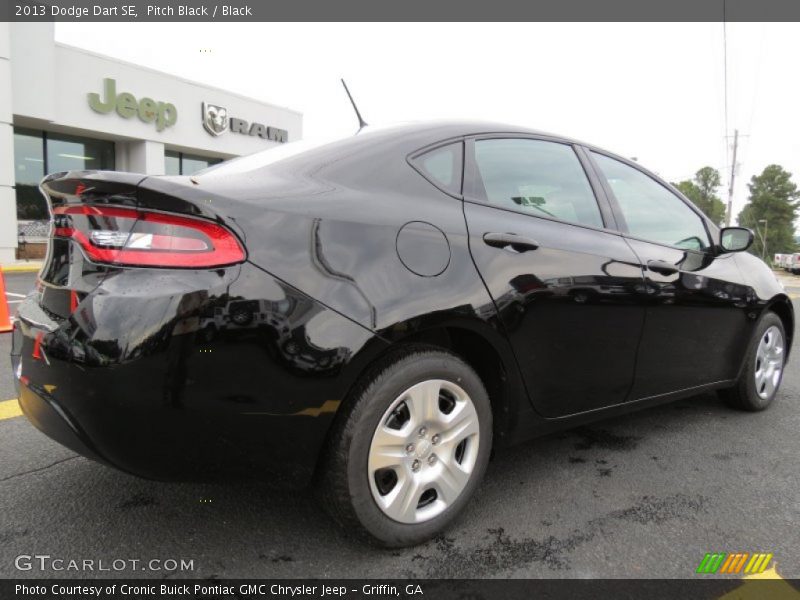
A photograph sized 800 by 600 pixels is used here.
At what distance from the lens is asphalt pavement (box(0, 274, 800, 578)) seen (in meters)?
1.88

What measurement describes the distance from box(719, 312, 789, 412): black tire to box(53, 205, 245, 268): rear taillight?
3.18 meters

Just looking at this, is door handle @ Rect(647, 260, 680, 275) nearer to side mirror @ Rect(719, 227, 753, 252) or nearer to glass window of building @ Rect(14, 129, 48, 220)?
side mirror @ Rect(719, 227, 753, 252)

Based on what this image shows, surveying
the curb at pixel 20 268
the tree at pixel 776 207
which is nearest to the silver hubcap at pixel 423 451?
the curb at pixel 20 268

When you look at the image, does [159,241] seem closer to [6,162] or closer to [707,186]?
[6,162]

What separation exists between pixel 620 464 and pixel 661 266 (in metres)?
0.96

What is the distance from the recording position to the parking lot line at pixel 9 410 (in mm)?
3109

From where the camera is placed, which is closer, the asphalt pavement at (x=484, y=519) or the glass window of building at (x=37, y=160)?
the asphalt pavement at (x=484, y=519)

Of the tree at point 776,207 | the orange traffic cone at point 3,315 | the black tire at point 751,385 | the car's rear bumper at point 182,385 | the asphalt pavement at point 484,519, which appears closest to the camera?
the car's rear bumper at point 182,385

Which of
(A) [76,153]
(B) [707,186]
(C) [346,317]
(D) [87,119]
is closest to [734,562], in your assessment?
(C) [346,317]

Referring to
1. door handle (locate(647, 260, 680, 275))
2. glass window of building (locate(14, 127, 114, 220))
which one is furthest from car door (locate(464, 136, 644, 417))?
glass window of building (locate(14, 127, 114, 220))

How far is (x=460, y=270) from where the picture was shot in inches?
78.7

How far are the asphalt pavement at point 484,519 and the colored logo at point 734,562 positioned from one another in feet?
0.10

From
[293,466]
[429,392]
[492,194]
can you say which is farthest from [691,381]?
[293,466]

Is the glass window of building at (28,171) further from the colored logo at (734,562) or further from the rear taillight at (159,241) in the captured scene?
the colored logo at (734,562)
